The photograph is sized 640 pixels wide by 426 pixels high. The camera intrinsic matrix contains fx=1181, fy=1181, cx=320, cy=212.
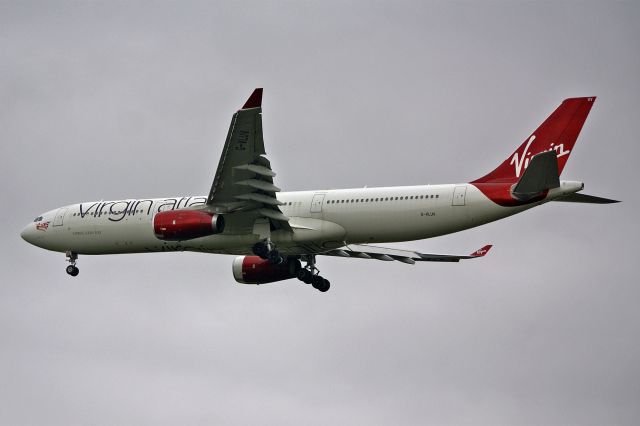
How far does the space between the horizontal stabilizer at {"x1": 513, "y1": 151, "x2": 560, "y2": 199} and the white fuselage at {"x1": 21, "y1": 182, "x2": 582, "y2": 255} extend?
533 mm

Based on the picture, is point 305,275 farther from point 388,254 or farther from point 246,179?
point 246,179

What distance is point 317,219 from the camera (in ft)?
150

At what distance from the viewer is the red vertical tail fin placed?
4259cm

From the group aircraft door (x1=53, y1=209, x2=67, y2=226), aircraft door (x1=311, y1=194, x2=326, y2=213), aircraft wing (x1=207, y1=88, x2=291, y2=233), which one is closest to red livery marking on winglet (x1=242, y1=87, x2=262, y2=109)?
aircraft wing (x1=207, y1=88, x2=291, y2=233)

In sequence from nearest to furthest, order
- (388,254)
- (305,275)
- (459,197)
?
(459,197), (305,275), (388,254)

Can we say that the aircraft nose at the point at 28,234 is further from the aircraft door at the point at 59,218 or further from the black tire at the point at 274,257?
the black tire at the point at 274,257

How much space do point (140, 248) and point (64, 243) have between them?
396 centimetres

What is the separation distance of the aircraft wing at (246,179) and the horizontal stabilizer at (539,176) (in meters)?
8.80

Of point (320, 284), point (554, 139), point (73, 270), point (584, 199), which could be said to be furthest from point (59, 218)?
point (584, 199)

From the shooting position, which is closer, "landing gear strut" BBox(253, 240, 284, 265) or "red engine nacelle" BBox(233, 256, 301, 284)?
"landing gear strut" BBox(253, 240, 284, 265)

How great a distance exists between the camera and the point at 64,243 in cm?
5075

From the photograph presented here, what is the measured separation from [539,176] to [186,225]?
517 inches

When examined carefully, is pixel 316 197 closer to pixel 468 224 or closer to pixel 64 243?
pixel 468 224

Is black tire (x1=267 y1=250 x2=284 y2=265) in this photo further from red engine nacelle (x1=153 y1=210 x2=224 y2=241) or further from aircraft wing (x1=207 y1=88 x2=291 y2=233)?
red engine nacelle (x1=153 y1=210 x2=224 y2=241)
